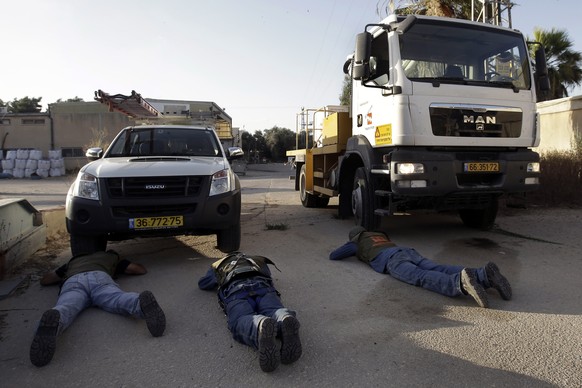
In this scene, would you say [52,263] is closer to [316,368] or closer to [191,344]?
[191,344]

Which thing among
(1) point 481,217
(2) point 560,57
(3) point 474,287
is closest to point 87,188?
(3) point 474,287

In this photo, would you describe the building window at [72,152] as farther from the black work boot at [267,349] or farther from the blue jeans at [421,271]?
the black work boot at [267,349]

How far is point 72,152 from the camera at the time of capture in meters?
34.3

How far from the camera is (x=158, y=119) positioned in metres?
11.7

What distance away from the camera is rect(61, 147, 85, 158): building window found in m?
34.2

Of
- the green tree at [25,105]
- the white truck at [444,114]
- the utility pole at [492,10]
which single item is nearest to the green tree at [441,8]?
the utility pole at [492,10]

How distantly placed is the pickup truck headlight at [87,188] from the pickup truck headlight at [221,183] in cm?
135

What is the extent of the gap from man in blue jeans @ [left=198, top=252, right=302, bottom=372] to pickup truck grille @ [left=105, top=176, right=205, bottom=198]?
4.49 feet

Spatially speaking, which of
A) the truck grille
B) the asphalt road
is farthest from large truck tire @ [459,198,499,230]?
the asphalt road

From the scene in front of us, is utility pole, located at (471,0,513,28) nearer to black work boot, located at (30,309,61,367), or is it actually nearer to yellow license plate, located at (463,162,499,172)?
yellow license plate, located at (463,162,499,172)

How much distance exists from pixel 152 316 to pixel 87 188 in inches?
99.6

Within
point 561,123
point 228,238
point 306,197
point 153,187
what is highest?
point 561,123

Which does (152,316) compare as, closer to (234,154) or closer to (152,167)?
(152,167)

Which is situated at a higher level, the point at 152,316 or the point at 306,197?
the point at 306,197
